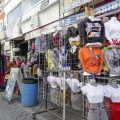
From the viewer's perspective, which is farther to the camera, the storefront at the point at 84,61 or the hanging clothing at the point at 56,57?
the hanging clothing at the point at 56,57

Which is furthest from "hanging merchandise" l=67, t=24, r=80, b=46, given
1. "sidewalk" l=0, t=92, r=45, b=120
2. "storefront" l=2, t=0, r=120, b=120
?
"sidewalk" l=0, t=92, r=45, b=120

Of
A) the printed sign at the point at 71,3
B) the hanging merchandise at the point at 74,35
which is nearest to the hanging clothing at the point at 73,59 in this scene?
the hanging merchandise at the point at 74,35

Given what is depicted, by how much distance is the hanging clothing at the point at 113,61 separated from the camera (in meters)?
4.34

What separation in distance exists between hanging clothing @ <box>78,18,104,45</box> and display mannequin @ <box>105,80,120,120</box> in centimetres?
82

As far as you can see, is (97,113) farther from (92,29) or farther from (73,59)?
(73,59)

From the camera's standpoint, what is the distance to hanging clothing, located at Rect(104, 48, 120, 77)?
434cm

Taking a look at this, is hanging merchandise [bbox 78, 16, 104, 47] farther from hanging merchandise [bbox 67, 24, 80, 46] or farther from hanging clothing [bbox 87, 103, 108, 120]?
hanging clothing [bbox 87, 103, 108, 120]

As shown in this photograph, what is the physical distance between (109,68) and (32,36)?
6037 millimetres

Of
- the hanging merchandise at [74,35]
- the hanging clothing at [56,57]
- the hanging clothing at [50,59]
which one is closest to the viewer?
the hanging merchandise at [74,35]

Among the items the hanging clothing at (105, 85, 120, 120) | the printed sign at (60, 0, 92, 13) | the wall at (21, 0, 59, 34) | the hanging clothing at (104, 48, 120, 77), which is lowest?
the hanging clothing at (105, 85, 120, 120)

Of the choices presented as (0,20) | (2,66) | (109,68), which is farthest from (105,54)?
(0,20)

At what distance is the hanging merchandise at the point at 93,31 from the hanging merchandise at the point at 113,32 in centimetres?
11

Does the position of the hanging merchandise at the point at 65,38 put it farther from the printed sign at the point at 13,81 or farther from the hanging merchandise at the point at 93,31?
the printed sign at the point at 13,81

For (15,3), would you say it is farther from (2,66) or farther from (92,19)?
(92,19)
